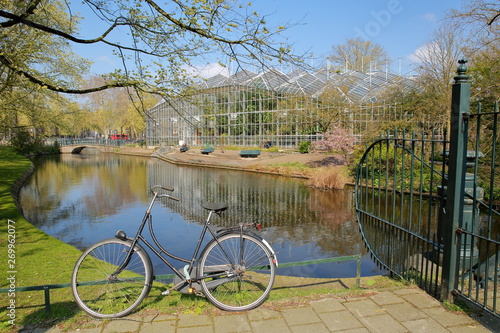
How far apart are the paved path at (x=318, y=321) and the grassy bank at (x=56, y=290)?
14 centimetres

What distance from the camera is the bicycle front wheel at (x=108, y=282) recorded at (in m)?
2.92

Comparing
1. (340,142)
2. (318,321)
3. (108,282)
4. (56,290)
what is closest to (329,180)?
(340,142)

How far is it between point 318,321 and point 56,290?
3.44m

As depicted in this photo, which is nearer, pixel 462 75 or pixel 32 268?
pixel 462 75

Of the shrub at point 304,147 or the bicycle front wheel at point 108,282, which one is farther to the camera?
the shrub at point 304,147

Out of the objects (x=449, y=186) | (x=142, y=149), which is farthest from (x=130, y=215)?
(x=142, y=149)

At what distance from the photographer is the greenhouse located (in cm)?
2448

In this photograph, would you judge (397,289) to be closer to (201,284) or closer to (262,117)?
(201,284)

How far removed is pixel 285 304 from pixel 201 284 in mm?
739

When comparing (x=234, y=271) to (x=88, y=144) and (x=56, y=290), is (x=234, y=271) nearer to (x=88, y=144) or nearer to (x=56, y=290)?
(x=56, y=290)

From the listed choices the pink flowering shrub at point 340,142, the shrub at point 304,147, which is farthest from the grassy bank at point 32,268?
the shrub at point 304,147

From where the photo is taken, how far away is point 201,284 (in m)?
2.99

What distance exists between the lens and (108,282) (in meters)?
3.08

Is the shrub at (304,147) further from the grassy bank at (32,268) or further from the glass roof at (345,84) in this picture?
the grassy bank at (32,268)
